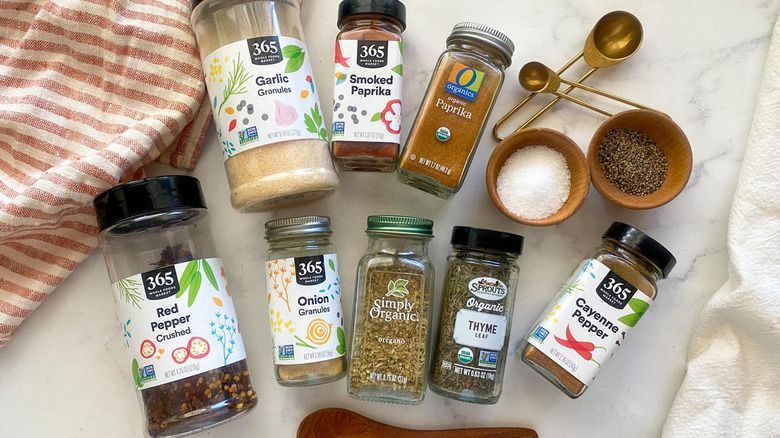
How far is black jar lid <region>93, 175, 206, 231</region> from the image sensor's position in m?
0.80

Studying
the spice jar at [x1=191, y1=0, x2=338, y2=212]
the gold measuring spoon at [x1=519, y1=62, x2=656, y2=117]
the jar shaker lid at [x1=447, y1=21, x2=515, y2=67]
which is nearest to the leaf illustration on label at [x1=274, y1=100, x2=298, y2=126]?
the spice jar at [x1=191, y1=0, x2=338, y2=212]

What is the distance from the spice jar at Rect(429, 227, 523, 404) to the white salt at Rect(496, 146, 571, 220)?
0.08 metres

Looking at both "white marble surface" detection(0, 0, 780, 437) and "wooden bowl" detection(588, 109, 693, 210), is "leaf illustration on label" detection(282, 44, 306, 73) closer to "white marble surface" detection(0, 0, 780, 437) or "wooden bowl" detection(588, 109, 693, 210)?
"white marble surface" detection(0, 0, 780, 437)

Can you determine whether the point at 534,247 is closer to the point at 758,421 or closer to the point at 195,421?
the point at 758,421

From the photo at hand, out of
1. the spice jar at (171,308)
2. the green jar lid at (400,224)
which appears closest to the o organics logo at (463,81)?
the green jar lid at (400,224)

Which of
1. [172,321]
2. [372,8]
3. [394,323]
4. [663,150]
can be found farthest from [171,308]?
[663,150]

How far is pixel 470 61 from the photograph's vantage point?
872 mm

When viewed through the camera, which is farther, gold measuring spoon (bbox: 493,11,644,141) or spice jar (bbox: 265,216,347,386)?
gold measuring spoon (bbox: 493,11,644,141)

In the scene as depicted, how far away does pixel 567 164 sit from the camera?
3.10 feet

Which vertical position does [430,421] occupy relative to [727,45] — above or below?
below

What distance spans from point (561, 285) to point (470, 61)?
447 millimetres

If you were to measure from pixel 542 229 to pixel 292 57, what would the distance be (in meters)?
0.55

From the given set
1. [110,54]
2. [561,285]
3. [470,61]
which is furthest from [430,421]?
[110,54]

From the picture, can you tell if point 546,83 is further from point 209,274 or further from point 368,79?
point 209,274
